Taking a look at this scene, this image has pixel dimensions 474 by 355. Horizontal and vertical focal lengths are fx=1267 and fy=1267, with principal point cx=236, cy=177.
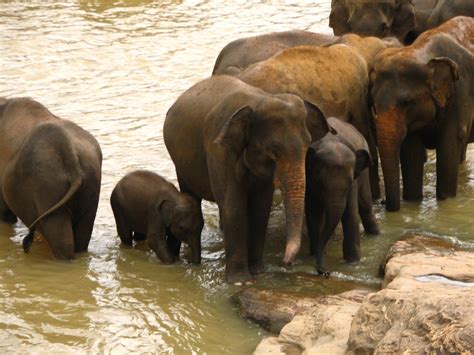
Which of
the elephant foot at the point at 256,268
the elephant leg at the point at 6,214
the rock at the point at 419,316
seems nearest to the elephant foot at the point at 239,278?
the elephant foot at the point at 256,268

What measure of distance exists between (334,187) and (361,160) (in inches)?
15.4

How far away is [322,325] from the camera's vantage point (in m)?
6.93

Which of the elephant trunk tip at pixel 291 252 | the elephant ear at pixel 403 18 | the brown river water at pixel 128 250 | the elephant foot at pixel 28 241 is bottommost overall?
the brown river water at pixel 128 250

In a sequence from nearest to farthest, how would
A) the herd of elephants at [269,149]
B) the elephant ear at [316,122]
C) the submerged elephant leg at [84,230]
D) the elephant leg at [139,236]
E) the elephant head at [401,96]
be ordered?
the herd of elephants at [269,149] < the elephant ear at [316,122] < the submerged elephant leg at [84,230] < the elephant leg at [139,236] < the elephant head at [401,96]

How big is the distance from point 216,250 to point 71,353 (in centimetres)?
234

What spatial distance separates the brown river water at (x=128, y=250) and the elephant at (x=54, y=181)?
214mm

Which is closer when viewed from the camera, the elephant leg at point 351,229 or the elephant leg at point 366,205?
the elephant leg at point 351,229

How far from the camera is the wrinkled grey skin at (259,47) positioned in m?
11.3

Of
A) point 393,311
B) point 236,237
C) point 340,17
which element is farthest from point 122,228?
point 340,17

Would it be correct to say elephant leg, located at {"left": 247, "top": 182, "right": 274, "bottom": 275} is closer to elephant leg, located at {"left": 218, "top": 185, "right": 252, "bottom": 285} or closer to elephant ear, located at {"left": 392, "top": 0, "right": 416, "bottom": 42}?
elephant leg, located at {"left": 218, "top": 185, "right": 252, "bottom": 285}

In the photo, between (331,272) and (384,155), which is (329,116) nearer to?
(384,155)

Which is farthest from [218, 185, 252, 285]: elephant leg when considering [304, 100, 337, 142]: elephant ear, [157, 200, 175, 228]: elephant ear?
[304, 100, 337, 142]: elephant ear

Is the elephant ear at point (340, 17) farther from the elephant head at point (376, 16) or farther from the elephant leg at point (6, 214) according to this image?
the elephant leg at point (6, 214)

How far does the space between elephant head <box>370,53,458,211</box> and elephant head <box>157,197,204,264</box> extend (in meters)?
1.95
